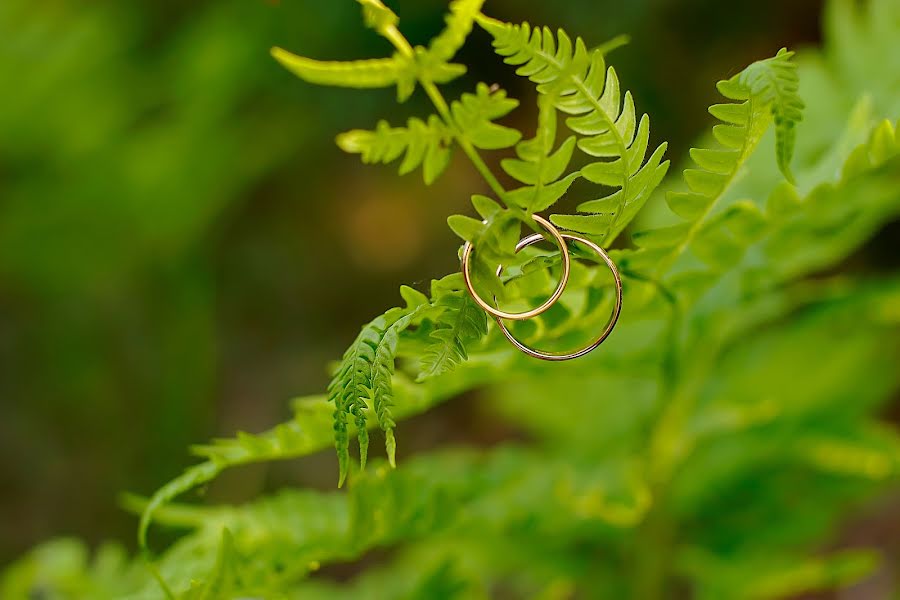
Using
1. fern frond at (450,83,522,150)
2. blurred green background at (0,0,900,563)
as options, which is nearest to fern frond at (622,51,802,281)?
fern frond at (450,83,522,150)

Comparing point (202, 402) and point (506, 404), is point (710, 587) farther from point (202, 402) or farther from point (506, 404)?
point (202, 402)

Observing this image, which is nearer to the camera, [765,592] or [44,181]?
[765,592]

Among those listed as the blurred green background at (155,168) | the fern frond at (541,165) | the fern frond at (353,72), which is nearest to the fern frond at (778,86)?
the fern frond at (541,165)

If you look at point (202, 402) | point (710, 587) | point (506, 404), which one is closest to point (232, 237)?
point (202, 402)

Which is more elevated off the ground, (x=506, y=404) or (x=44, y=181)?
(x=44, y=181)

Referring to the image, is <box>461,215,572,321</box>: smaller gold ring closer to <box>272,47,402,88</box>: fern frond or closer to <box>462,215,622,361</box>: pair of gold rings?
<box>462,215,622,361</box>: pair of gold rings

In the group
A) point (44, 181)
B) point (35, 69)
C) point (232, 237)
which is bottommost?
point (44, 181)

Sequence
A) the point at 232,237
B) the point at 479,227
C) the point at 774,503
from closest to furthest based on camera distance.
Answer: the point at 479,227 → the point at 774,503 → the point at 232,237
